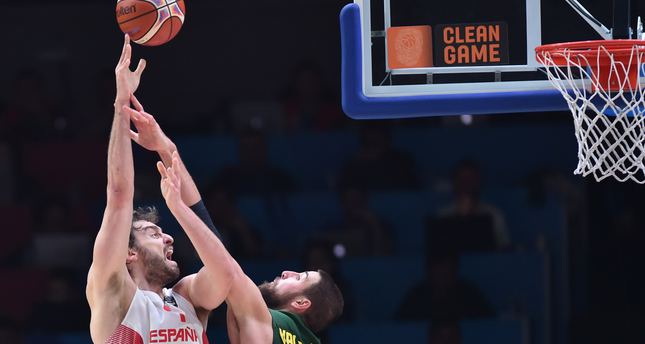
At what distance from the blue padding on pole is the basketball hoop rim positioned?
0.85ft

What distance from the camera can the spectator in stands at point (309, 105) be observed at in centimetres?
907

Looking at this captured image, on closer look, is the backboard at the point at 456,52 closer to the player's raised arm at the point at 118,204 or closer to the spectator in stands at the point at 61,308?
the player's raised arm at the point at 118,204

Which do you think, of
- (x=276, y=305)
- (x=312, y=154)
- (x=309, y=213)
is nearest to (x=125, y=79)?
(x=276, y=305)

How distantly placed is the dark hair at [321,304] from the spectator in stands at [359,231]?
3.01 metres

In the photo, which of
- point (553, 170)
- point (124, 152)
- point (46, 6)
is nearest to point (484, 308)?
point (553, 170)

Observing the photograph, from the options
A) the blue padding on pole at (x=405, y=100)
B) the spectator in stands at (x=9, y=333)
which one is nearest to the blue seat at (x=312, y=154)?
the spectator in stands at (x=9, y=333)

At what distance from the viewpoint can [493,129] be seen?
8531mm

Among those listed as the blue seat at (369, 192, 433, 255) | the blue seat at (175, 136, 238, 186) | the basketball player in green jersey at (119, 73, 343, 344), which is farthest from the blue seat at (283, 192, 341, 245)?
the basketball player in green jersey at (119, 73, 343, 344)

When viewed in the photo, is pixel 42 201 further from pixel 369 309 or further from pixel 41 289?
pixel 369 309

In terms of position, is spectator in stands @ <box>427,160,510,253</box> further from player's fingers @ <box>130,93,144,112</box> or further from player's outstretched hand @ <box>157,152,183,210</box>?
player's outstretched hand @ <box>157,152,183,210</box>

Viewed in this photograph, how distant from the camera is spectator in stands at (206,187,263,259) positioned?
295 inches

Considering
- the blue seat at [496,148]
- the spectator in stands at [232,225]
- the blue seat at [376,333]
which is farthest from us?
the blue seat at [496,148]

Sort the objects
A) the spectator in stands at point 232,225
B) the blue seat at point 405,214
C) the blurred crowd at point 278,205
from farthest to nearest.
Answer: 1. the blue seat at point 405,214
2. the spectator in stands at point 232,225
3. the blurred crowd at point 278,205

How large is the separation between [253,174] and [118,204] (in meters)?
4.26
